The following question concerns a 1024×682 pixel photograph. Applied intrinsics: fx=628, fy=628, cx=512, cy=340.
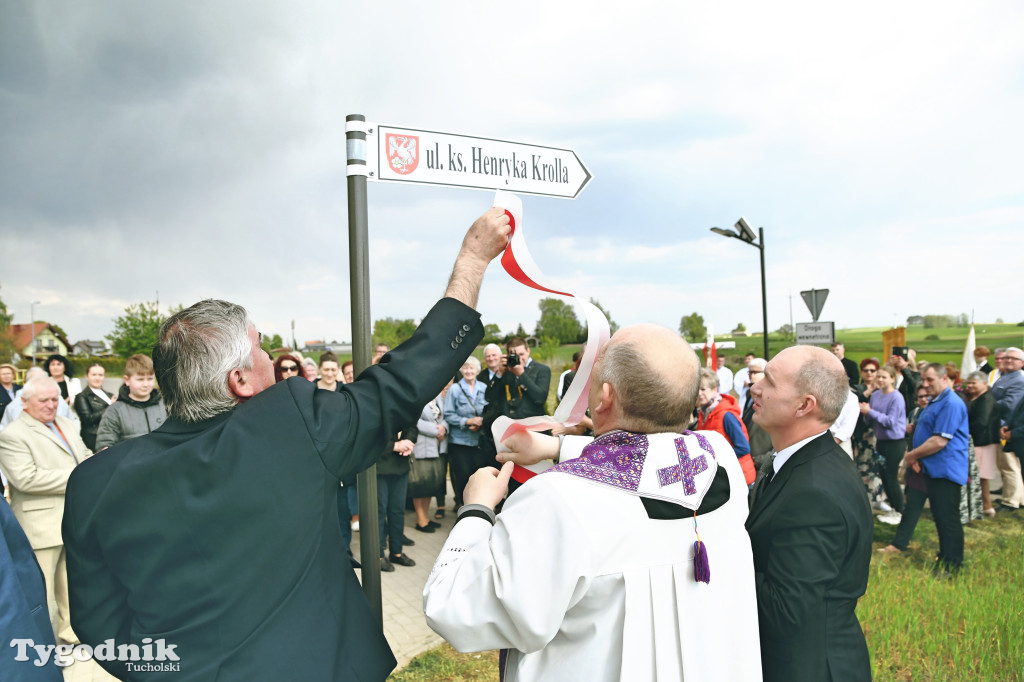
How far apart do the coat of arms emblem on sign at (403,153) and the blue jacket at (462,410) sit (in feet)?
17.0

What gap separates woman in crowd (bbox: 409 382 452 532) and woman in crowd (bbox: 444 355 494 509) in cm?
17

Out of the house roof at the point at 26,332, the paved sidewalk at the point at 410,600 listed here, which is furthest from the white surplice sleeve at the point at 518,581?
the house roof at the point at 26,332

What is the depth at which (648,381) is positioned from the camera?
5.01 feet

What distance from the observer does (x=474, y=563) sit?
1.39 m

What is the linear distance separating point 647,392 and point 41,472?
14.7ft

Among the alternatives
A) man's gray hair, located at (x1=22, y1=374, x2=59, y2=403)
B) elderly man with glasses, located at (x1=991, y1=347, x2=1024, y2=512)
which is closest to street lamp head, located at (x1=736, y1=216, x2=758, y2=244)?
elderly man with glasses, located at (x1=991, y1=347, x2=1024, y2=512)

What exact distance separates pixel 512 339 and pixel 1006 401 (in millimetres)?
5966

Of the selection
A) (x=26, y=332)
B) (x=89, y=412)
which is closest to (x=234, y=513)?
(x=89, y=412)

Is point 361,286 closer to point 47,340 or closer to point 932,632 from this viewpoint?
point 932,632

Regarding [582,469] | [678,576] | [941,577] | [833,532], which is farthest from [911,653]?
[582,469]

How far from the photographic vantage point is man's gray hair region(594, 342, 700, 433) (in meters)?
1.53

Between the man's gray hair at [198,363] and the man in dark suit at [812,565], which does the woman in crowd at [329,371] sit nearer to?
the man's gray hair at [198,363]

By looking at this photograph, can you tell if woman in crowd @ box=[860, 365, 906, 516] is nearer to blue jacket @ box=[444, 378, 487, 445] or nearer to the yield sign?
blue jacket @ box=[444, 378, 487, 445]

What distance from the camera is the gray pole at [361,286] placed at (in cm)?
204
